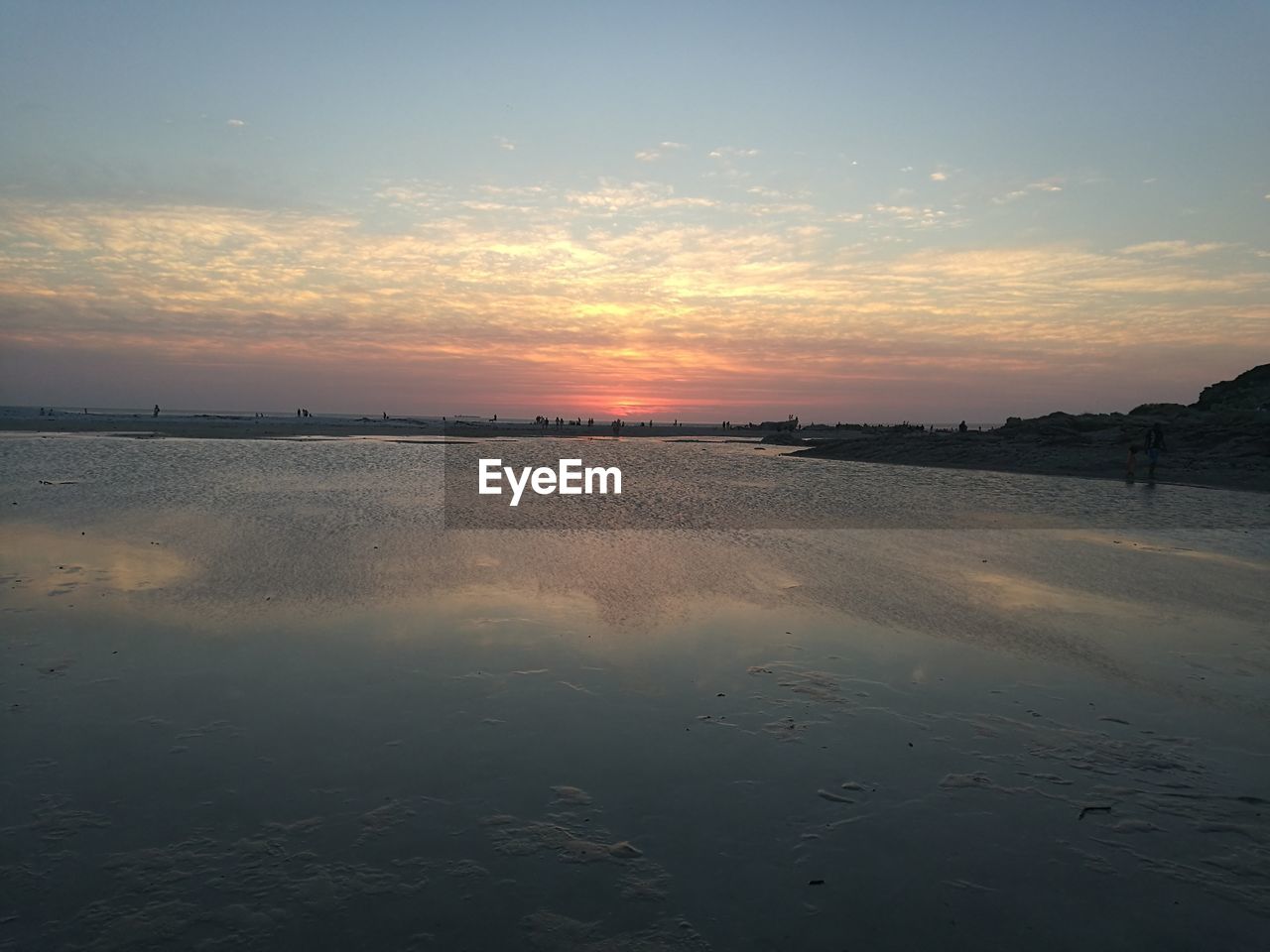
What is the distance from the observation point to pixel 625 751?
669 centimetres

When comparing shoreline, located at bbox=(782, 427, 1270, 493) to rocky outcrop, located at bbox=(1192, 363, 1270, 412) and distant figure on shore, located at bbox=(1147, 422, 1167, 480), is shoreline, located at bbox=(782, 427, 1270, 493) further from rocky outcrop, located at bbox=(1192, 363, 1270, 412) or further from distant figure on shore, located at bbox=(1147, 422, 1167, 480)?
rocky outcrop, located at bbox=(1192, 363, 1270, 412)

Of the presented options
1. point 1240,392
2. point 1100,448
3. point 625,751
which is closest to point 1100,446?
point 1100,448

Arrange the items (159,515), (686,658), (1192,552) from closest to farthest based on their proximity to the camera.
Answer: (686,658), (1192,552), (159,515)

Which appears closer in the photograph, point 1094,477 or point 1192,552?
point 1192,552

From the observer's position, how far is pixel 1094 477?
117ft

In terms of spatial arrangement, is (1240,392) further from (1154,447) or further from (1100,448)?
(1154,447)

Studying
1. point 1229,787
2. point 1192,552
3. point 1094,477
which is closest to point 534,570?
point 1229,787

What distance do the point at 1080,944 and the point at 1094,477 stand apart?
3636cm

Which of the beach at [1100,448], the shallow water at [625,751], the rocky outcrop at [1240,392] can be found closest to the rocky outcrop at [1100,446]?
the beach at [1100,448]

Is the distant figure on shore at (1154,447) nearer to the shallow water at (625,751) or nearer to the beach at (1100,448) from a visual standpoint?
the beach at (1100,448)

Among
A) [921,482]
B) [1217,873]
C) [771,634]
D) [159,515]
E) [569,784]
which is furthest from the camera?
[921,482]

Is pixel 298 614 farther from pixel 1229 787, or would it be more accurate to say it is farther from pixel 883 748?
pixel 1229 787

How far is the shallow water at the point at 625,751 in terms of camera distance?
15.0 feet

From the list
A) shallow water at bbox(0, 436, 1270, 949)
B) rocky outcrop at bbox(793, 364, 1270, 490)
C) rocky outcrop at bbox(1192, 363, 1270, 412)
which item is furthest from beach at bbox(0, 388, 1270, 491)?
shallow water at bbox(0, 436, 1270, 949)
